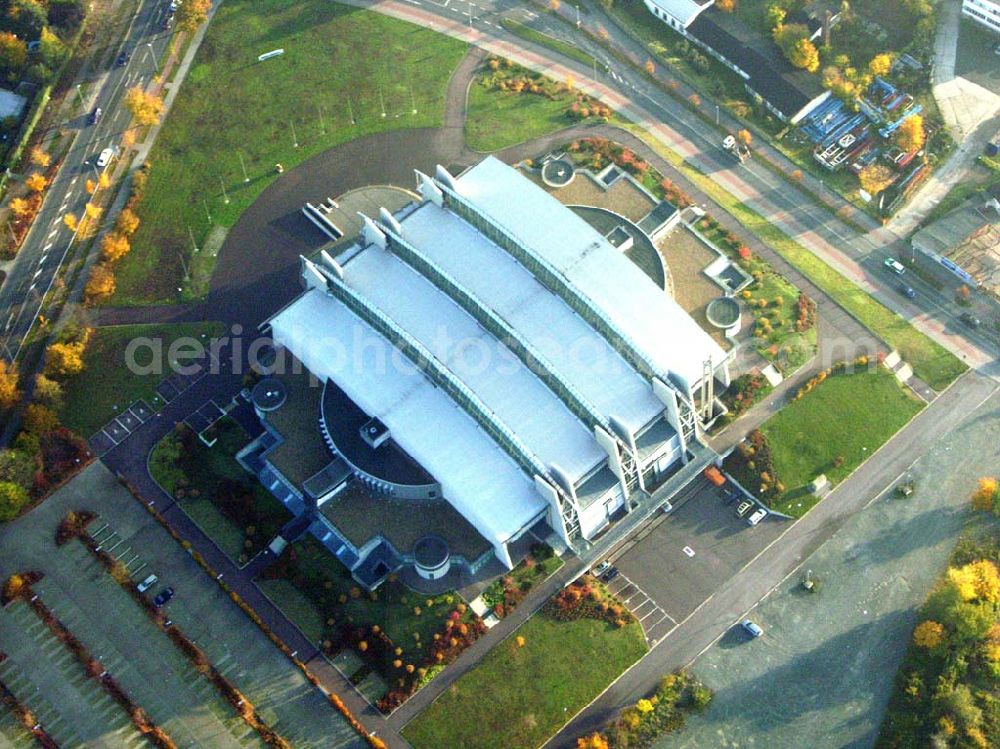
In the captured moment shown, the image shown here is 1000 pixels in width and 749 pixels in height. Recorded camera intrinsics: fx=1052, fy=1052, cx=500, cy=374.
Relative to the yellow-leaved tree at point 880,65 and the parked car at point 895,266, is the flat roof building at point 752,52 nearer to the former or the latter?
the yellow-leaved tree at point 880,65

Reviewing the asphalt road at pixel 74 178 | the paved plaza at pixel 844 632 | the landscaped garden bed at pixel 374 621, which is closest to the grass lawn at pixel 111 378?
the asphalt road at pixel 74 178

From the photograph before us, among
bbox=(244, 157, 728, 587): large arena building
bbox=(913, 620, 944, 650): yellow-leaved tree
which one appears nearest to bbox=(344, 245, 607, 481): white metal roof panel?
bbox=(244, 157, 728, 587): large arena building

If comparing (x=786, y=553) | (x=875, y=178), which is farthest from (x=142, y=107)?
(x=786, y=553)

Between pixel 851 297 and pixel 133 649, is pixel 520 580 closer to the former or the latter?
pixel 133 649

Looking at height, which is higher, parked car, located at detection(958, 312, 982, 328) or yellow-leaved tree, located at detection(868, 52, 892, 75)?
yellow-leaved tree, located at detection(868, 52, 892, 75)

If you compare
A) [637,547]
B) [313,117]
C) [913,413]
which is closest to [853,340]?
[913,413]

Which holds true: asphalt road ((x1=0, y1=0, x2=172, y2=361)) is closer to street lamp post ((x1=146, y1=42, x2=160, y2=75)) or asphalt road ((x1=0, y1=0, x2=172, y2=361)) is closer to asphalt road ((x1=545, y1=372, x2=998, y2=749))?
street lamp post ((x1=146, y1=42, x2=160, y2=75))
